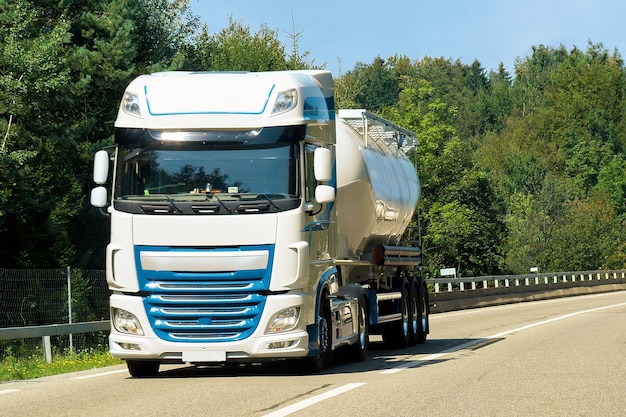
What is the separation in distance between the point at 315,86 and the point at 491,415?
21.2 ft

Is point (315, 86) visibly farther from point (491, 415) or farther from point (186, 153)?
point (491, 415)

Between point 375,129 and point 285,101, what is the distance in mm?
5613

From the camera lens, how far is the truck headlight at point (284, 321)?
46.6ft

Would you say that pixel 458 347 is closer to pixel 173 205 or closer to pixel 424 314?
pixel 424 314

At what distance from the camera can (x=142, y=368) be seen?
1533cm

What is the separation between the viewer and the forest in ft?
112

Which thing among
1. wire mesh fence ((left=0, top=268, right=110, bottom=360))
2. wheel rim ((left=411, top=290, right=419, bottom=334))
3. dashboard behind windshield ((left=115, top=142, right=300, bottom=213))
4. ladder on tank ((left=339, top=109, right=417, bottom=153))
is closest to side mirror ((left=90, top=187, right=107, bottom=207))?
dashboard behind windshield ((left=115, top=142, right=300, bottom=213))

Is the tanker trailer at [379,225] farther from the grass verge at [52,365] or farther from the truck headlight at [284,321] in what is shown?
the grass verge at [52,365]

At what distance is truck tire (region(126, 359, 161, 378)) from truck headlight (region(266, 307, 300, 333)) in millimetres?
1763

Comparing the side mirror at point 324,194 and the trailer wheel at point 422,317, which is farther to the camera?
the trailer wheel at point 422,317

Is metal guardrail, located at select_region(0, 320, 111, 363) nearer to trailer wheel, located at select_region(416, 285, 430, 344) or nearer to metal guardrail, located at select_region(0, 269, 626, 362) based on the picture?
metal guardrail, located at select_region(0, 269, 626, 362)

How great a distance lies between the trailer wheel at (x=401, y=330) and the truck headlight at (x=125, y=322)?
6863 mm

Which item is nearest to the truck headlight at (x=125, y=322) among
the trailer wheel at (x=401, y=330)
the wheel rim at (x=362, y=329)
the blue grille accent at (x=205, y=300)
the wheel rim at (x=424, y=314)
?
the blue grille accent at (x=205, y=300)

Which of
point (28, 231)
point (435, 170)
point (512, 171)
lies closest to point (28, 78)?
point (28, 231)
